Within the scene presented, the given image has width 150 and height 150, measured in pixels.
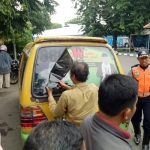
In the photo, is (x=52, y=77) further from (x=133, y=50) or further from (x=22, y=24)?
(x=133, y=50)

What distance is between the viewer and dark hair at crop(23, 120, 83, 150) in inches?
34.3

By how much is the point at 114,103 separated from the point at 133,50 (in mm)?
25706

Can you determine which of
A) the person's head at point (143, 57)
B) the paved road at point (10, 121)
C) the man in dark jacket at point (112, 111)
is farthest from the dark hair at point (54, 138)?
the paved road at point (10, 121)

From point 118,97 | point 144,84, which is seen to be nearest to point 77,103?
point 118,97

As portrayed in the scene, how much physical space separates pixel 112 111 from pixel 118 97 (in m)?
0.10

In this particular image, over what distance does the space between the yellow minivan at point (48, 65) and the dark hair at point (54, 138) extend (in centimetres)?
155

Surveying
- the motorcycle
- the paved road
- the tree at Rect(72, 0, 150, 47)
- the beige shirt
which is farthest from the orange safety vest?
the tree at Rect(72, 0, 150, 47)

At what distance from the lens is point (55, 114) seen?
7.61 feet

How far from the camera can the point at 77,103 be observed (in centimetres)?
219

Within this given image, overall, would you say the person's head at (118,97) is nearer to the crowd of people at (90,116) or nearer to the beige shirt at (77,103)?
the crowd of people at (90,116)

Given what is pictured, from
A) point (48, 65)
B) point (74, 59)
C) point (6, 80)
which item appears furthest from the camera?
point (6, 80)

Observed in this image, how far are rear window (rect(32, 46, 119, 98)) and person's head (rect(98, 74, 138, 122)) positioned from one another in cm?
132

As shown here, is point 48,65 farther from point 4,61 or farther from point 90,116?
point 4,61

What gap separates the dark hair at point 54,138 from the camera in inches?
34.3
